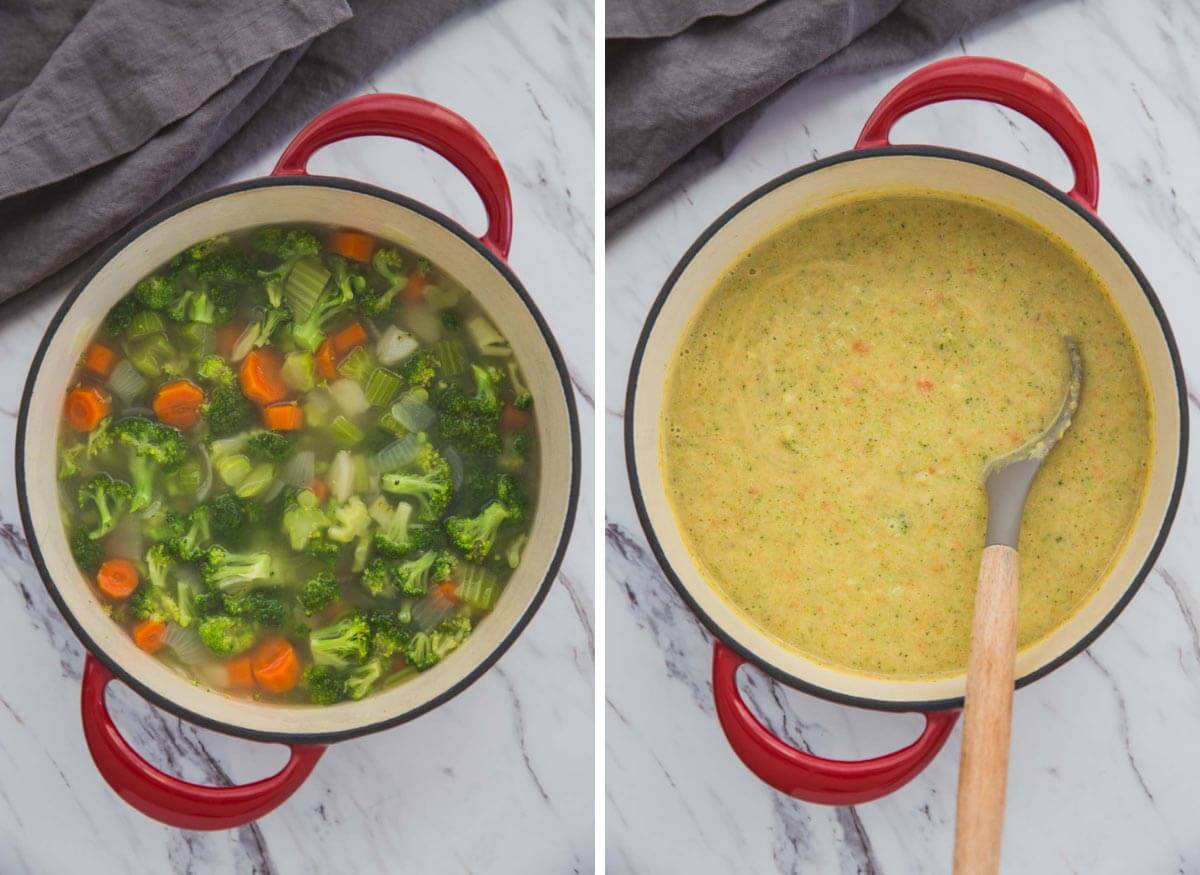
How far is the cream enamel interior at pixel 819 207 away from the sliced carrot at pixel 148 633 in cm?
67

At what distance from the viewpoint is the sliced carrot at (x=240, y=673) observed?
1580mm

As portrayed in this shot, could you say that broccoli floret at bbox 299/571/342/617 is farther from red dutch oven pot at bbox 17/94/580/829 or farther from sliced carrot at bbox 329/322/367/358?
sliced carrot at bbox 329/322/367/358

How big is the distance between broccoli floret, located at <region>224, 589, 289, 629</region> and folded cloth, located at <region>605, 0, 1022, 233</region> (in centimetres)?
69

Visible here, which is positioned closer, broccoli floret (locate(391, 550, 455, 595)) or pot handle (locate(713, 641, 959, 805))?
pot handle (locate(713, 641, 959, 805))

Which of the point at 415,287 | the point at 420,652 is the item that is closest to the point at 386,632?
the point at 420,652

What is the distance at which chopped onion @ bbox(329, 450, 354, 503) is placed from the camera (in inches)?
62.3

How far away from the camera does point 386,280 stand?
5.20 ft

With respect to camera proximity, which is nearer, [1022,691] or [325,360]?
[325,360]

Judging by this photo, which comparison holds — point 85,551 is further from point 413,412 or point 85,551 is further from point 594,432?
point 594,432

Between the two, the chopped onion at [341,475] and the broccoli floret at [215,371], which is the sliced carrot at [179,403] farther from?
the chopped onion at [341,475]

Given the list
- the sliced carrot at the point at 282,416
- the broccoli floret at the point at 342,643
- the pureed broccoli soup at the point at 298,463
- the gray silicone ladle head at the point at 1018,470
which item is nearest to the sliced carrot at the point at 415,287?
the pureed broccoli soup at the point at 298,463

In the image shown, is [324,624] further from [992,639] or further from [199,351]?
[992,639]

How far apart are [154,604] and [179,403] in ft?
0.88

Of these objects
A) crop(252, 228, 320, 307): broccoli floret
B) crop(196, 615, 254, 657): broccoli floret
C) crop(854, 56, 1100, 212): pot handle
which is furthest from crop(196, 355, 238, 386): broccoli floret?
crop(854, 56, 1100, 212): pot handle
